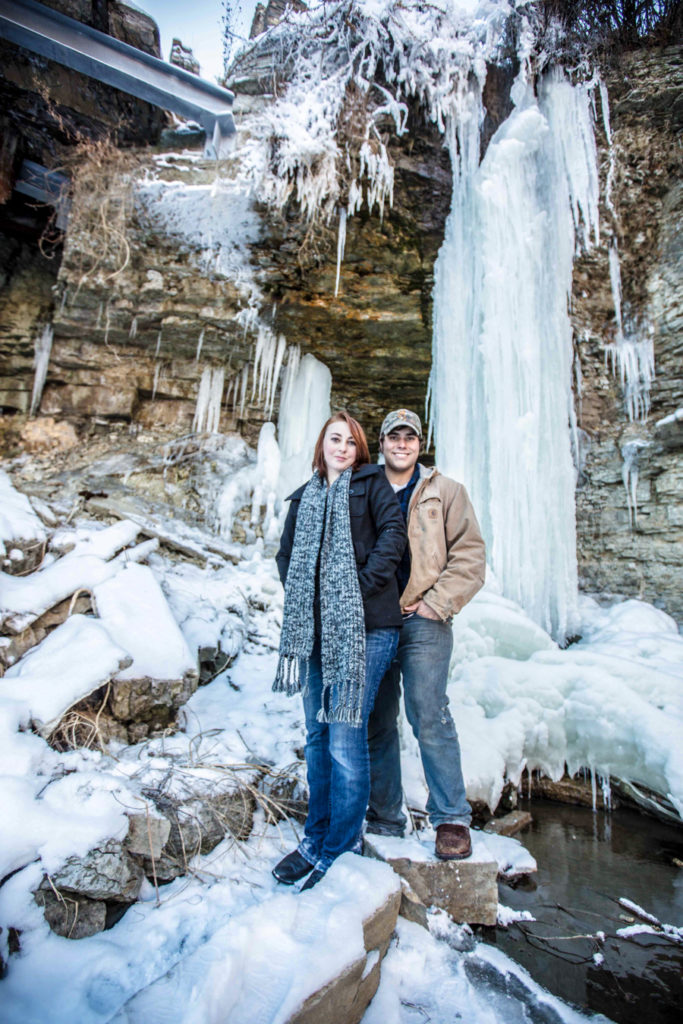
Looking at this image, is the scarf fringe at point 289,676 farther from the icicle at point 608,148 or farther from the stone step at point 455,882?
the icicle at point 608,148

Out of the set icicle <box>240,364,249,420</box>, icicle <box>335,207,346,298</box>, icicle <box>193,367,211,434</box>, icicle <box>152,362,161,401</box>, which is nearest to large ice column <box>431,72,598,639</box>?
icicle <box>335,207,346,298</box>

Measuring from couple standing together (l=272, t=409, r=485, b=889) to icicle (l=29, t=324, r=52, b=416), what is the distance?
5491mm

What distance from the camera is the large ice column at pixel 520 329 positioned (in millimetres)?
4859

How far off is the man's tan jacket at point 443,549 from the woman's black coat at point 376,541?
0.13 metres

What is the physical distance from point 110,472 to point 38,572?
140 inches

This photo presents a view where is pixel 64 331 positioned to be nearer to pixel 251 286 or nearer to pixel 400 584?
pixel 251 286

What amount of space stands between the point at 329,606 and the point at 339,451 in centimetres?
57

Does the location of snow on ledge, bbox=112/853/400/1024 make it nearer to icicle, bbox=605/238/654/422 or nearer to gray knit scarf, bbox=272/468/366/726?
gray knit scarf, bbox=272/468/366/726

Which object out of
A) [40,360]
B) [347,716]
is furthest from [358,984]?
[40,360]

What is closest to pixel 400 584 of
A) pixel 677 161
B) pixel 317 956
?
pixel 317 956

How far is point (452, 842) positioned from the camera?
5.29 feet

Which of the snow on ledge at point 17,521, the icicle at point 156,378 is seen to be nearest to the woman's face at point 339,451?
the snow on ledge at point 17,521

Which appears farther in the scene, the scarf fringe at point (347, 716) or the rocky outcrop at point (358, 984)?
the scarf fringe at point (347, 716)

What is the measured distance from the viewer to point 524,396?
5.00 meters
